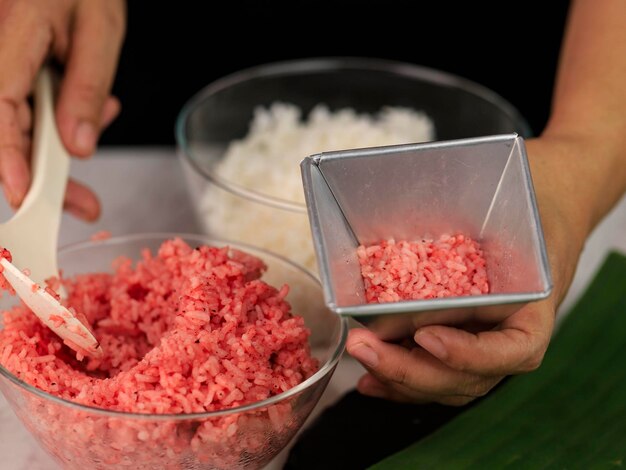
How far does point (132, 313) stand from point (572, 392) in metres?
0.74

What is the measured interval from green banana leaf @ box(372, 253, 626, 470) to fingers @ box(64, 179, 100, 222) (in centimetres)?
83

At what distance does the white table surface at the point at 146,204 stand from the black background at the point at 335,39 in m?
0.25

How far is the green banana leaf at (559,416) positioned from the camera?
47.7 inches

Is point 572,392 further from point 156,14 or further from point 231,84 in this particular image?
point 156,14

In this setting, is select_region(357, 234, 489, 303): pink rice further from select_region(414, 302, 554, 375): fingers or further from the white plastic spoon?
the white plastic spoon

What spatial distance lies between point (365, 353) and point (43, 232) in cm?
60

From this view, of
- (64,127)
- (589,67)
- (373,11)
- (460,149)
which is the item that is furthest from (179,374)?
(373,11)

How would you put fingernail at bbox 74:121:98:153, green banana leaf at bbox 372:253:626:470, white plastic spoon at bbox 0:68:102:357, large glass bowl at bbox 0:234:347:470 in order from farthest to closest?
1. fingernail at bbox 74:121:98:153
2. green banana leaf at bbox 372:253:626:470
3. white plastic spoon at bbox 0:68:102:357
4. large glass bowl at bbox 0:234:347:470

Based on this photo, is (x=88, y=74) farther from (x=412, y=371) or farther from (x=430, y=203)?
(x=412, y=371)

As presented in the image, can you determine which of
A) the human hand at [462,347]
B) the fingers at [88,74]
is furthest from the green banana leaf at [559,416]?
the fingers at [88,74]

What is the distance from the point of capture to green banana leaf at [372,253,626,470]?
3.98 feet

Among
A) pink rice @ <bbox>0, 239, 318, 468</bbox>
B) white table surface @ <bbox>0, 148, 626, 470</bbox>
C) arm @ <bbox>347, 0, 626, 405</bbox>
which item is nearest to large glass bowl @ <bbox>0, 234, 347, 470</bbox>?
pink rice @ <bbox>0, 239, 318, 468</bbox>

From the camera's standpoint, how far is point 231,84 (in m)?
1.87

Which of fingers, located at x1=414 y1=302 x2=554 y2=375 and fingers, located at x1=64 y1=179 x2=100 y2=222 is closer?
fingers, located at x1=414 y1=302 x2=554 y2=375
